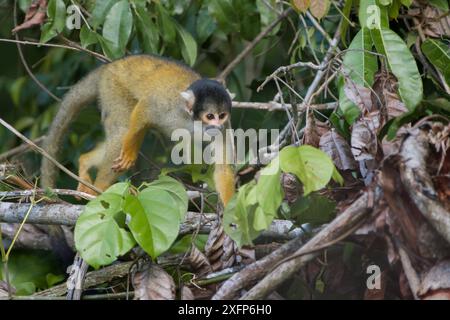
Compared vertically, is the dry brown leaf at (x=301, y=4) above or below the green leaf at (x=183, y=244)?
above

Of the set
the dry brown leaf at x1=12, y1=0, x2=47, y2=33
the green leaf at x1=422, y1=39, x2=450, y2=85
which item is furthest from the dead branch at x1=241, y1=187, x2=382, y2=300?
the dry brown leaf at x1=12, y1=0, x2=47, y2=33

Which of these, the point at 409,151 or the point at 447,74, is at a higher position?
the point at 447,74

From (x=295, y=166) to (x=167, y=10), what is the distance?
2.54 meters

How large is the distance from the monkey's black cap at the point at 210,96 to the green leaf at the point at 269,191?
1.63 metres

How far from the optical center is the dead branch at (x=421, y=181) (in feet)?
8.46

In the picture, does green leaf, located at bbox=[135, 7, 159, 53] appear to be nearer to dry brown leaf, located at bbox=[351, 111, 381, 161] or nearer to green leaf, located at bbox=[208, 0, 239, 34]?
green leaf, located at bbox=[208, 0, 239, 34]

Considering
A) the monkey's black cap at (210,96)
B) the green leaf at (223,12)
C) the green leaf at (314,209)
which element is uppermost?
the green leaf at (223,12)

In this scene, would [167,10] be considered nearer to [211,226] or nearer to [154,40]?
[154,40]

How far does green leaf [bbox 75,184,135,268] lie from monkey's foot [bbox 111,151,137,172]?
1.55 m

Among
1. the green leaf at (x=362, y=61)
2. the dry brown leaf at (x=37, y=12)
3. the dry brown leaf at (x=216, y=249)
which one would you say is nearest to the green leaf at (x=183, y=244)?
the dry brown leaf at (x=216, y=249)

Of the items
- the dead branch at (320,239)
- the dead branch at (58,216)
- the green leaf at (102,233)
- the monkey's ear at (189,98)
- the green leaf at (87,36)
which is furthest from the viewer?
the green leaf at (87,36)

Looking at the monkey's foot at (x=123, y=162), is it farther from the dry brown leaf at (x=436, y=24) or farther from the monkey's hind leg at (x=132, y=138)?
the dry brown leaf at (x=436, y=24)

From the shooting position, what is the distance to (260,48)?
214 inches
